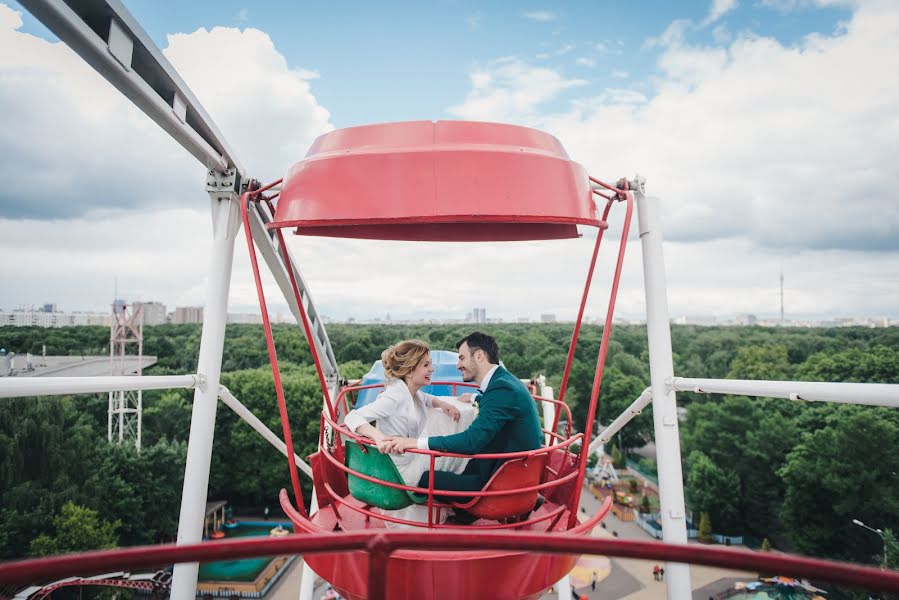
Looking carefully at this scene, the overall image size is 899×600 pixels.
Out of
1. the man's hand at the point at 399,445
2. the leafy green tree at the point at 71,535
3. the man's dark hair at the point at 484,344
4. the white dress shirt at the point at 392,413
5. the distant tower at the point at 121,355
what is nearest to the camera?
the man's hand at the point at 399,445

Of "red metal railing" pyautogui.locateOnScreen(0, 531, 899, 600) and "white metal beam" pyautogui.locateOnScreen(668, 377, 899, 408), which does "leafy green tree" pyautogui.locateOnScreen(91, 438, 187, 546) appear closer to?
"white metal beam" pyautogui.locateOnScreen(668, 377, 899, 408)

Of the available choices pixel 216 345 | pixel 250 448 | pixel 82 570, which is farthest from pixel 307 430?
pixel 82 570

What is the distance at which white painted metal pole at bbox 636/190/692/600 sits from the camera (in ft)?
14.6

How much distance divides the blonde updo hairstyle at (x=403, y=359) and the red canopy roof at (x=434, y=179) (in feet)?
3.75

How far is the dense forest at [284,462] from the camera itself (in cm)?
2269

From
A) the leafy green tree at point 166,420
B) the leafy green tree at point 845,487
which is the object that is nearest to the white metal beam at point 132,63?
the leafy green tree at point 845,487

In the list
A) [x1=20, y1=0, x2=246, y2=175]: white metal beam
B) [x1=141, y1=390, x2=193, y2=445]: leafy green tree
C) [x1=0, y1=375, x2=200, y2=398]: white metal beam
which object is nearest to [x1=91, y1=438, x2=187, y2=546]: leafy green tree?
[x1=141, y1=390, x2=193, y2=445]: leafy green tree

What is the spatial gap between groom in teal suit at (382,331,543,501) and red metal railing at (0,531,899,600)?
2255 millimetres

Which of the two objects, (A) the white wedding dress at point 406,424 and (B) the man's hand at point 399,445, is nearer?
(B) the man's hand at point 399,445

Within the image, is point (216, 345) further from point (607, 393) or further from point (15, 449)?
point (607, 393)

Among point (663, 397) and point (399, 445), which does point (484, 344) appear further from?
point (663, 397)

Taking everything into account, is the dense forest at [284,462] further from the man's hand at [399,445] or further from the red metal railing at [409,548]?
the red metal railing at [409,548]

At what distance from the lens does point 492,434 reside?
3.92 metres

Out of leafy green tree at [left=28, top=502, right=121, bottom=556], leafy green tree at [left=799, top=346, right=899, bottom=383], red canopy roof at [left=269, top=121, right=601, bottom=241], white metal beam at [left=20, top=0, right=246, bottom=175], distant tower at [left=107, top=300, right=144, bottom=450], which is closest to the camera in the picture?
white metal beam at [left=20, top=0, right=246, bottom=175]
